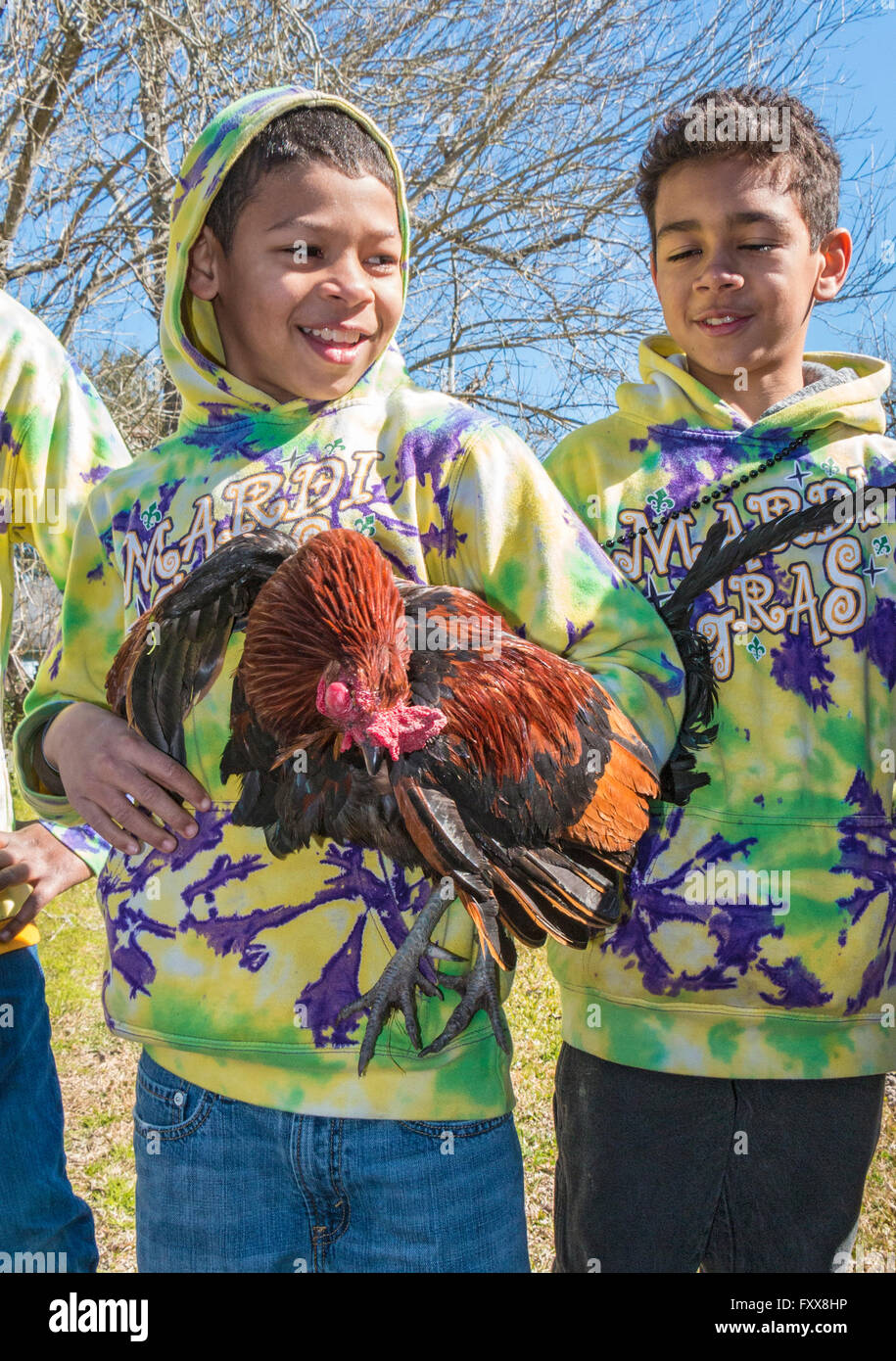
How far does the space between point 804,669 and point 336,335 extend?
1.13m

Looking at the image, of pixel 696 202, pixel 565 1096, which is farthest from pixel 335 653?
pixel 696 202

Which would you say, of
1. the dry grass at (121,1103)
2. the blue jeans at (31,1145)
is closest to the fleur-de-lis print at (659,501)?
the blue jeans at (31,1145)

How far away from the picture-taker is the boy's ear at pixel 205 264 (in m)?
1.92

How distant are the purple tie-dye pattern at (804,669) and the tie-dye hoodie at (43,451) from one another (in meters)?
1.52

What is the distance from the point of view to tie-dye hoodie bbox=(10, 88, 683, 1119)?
1572 millimetres

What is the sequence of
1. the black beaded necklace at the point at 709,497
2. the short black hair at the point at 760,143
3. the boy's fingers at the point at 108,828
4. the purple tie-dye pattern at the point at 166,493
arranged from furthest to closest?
the short black hair at the point at 760,143 < the black beaded necklace at the point at 709,497 < the purple tie-dye pattern at the point at 166,493 < the boy's fingers at the point at 108,828

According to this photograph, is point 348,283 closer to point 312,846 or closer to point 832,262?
point 312,846

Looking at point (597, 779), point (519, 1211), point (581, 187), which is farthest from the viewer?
point (581, 187)

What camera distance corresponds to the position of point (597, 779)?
1.52m

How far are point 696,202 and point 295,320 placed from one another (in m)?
1.10

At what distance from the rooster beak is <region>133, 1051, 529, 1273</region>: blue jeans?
60 centimetres

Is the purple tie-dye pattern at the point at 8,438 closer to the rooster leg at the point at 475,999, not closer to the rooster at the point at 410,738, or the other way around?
the rooster at the point at 410,738

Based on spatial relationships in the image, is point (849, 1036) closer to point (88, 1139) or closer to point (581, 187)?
point (88, 1139)

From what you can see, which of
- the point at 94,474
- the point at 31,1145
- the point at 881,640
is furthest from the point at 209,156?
the point at 31,1145
